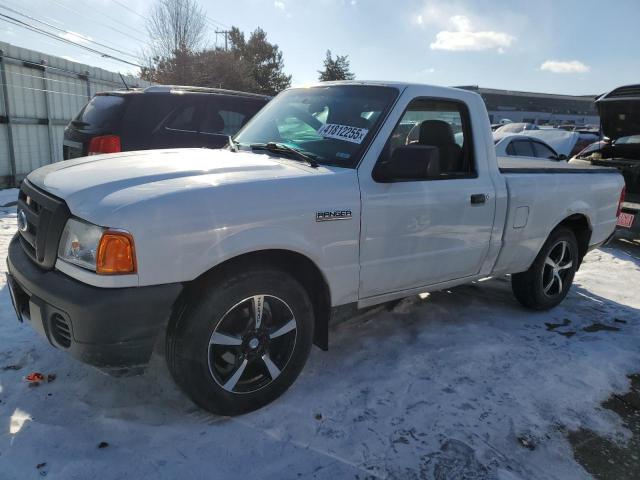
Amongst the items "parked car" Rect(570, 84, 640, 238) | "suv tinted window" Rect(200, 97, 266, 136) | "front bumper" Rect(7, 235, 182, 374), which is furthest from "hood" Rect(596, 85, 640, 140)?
"front bumper" Rect(7, 235, 182, 374)

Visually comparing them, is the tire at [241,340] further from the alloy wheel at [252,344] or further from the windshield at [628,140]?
the windshield at [628,140]

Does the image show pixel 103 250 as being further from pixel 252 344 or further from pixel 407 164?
pixel 407 164

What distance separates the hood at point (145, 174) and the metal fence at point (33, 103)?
877cm

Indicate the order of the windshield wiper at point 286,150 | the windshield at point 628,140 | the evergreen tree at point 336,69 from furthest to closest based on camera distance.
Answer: the evergreen tree at point 336,69 < the windshield at point 628,140 < the windshield wiper at point 286,150

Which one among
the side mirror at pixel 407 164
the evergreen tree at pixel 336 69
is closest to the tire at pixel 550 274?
the side mirror at pixel 407 164

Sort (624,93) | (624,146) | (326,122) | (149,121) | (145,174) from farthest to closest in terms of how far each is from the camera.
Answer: (624,146) < (624,93) < (149,121) < (326,122) < (145,174)

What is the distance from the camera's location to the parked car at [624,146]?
670 cm

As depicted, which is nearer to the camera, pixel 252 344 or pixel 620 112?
pixel 252 344

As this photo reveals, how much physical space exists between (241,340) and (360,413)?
32.4 inches

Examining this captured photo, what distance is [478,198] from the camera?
3561 millimetres

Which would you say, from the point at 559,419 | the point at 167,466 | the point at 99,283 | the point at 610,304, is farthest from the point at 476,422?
the point at 610,304

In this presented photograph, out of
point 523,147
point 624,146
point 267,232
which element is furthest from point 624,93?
point 267,232

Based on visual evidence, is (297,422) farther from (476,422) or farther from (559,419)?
(559,419)

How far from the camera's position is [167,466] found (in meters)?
2.33
